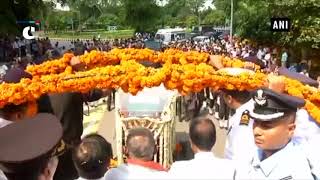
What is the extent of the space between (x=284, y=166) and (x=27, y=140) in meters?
1.69

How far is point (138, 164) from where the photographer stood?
12.1 ft

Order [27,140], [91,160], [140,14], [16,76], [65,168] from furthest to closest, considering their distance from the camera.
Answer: [140,14] → [65,168] → [16,76] → [91,160] → [27,140]

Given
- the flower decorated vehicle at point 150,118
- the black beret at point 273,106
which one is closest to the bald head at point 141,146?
the black beret at point 273,106

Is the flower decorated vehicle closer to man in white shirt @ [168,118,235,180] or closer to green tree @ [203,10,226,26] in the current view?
man in white shirt @ [168,118,235,180]

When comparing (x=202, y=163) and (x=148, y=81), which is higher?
(x=148, y=81)

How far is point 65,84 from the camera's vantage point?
467cm

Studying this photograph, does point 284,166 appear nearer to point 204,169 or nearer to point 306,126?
point 204,169

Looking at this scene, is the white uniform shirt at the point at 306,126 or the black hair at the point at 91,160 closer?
the black hair at the point at 91,160

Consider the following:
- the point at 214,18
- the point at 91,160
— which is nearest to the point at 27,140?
the point at 91,160

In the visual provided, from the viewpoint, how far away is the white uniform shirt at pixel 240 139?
4539 mm

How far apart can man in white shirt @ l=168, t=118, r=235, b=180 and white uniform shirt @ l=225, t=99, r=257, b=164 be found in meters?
0.57

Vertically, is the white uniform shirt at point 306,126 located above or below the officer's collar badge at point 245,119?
below

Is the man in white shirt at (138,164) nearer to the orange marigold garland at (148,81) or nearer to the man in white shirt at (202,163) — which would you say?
the man in white shirt at (202,163)

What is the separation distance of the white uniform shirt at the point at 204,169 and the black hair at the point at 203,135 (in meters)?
0.08
